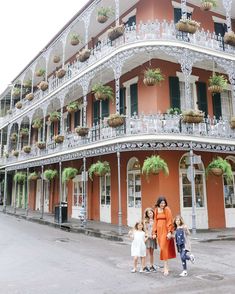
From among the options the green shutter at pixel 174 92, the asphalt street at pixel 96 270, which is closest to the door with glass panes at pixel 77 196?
the green shutter at pixel 174 92

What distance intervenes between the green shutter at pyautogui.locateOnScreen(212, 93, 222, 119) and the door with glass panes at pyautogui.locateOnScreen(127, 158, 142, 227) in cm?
443

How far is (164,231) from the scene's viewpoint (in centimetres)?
705

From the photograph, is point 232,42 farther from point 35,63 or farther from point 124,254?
point 35,63

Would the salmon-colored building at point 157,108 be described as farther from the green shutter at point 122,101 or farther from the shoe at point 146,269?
the shoe at point 146,269

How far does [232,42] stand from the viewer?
47.1 ft

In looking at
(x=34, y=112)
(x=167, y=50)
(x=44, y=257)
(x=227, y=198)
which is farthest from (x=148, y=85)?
(x=34, y=112)

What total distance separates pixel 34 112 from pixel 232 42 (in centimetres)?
1413

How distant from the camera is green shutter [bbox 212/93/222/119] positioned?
52.4ft

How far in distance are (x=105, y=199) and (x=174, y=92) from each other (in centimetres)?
646

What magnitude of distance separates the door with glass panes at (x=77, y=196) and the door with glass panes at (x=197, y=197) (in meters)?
7.47

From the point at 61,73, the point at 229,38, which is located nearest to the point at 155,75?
the point at 229,38

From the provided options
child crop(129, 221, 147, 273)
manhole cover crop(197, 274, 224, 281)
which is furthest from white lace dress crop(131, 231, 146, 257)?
manhole cover crop(197, 274, 224, 281)

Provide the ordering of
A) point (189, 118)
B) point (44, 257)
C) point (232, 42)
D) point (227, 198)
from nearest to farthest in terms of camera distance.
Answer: point (44, 257) → point (189, 118) → point (232, 42) → point (227, 198)

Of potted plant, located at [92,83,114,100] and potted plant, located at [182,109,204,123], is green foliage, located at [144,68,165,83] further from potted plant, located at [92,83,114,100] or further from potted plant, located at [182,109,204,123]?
potted plant, located at [92,83,114,100]
